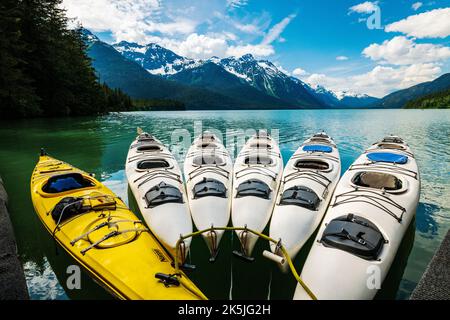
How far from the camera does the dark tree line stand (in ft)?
101

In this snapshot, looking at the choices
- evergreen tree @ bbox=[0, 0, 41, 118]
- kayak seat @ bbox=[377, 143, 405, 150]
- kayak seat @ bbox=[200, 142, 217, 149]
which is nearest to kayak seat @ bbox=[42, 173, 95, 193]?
kayak seat @ bbox=[200, 142, 217, 149]

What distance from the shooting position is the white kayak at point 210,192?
255 inches

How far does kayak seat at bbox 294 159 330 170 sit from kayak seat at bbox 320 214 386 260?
4.60 meters

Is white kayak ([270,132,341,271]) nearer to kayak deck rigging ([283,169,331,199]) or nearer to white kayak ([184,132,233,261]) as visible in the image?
kayak deck rigging ([283,169,331,199])

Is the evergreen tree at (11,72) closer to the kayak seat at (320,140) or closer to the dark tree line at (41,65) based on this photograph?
the dark tree line at (41,65)

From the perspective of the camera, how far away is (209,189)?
7566mm

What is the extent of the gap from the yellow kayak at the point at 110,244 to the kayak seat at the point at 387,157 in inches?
344

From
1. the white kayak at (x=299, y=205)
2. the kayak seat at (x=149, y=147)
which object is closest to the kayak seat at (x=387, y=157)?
the white kayak at (x=299, y=205)

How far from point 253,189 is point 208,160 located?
365 centimetres

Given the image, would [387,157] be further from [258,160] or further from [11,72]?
[11,72]

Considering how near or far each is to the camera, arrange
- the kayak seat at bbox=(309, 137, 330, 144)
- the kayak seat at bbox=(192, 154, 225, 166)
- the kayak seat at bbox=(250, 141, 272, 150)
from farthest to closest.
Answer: the kayak seat at bbox=(309, 137, 330, 144) → the kayak seat at bbox=(250, 141, 272, 150) → the kayak seat at bbox=(192, 154, 225, 166)

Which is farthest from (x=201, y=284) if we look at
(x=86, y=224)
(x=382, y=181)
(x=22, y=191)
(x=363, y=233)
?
(x=22, y=191)

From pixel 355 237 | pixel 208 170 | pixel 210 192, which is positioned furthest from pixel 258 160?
pixel 355 237
